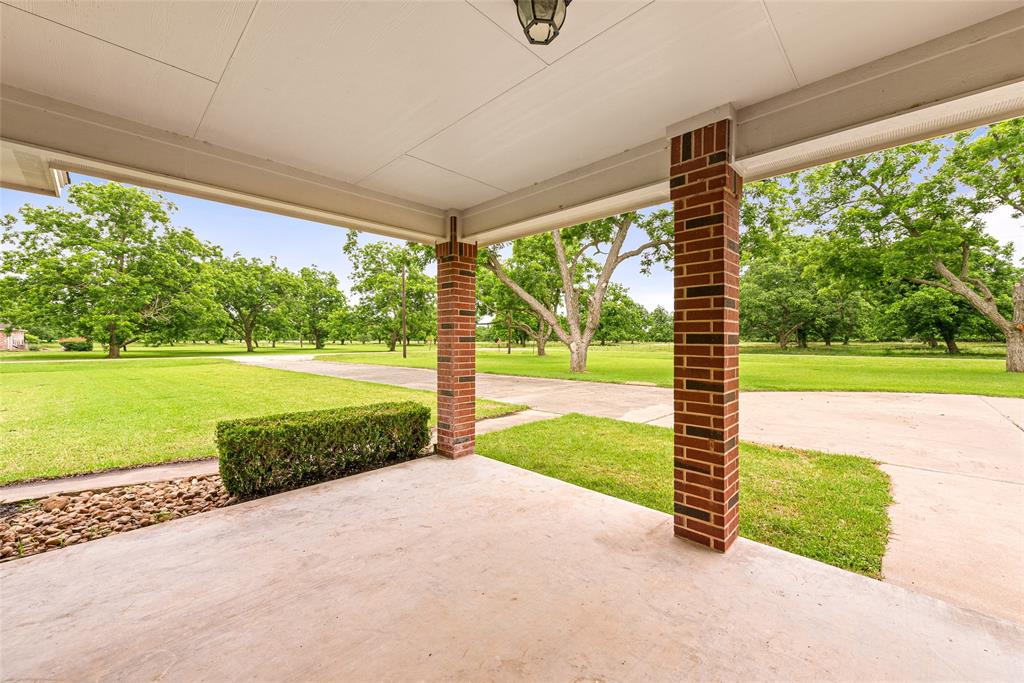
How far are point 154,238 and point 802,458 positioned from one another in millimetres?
34802

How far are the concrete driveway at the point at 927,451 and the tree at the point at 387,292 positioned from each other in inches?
906

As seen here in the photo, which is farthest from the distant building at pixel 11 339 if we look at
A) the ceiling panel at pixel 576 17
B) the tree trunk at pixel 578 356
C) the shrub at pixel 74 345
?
the ceiling panel at pixel 576 17

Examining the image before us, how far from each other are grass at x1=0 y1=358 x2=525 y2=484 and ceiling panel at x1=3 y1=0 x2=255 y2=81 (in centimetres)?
458

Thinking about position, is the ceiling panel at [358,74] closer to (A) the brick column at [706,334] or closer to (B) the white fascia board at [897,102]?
(A) the brick column at [706,334]

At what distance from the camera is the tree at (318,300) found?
4300 centimetres

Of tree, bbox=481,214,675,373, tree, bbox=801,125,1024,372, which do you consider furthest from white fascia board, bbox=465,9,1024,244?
tree, bbox=801,125,1024,372

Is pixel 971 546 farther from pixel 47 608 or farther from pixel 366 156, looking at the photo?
pixel 47 608

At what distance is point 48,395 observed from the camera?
8.84 m

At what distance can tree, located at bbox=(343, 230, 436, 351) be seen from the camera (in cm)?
3125

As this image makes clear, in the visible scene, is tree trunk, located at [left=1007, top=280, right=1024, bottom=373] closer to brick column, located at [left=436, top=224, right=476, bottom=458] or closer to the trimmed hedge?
brick column, located at [left=436, top=224, right=476, bottom=458]

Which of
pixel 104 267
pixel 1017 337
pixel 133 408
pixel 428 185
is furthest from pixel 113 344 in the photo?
pixel 1017 337

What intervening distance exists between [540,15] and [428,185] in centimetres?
237

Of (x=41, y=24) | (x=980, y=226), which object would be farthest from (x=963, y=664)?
(x=980, y=226)

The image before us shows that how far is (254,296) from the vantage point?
121 ft
